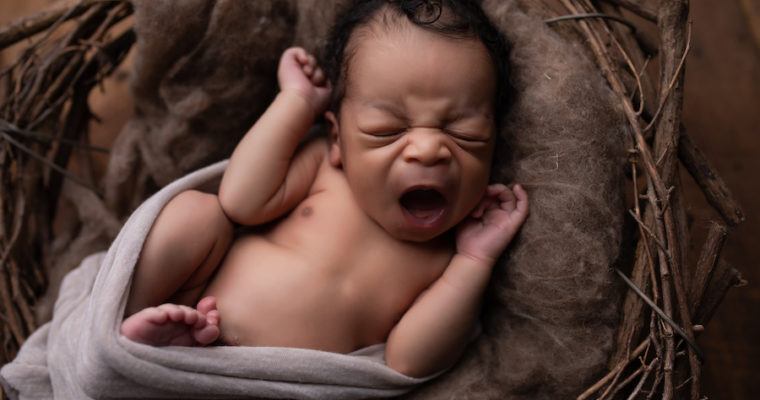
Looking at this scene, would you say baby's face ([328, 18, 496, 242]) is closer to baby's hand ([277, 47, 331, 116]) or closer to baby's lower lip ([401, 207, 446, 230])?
baby's lower lip ([401, 207, 446, 230])

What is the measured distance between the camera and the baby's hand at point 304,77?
3.94ft

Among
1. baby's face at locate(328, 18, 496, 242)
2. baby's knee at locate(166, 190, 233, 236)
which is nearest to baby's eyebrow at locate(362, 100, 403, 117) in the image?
baby's face at locate(328, 18, 496, 242)

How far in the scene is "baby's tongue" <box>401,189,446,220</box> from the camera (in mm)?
1059

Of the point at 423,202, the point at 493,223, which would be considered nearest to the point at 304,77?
the point at 423,202

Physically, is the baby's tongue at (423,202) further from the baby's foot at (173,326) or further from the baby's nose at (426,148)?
the baby's foot at (173,326)

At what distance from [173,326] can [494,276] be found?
0.58 metres

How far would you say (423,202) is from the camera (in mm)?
1071

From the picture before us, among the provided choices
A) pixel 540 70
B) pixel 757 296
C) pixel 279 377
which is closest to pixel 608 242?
pixel 540 70

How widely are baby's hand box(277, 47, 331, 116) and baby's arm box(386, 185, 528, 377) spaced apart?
39 centimetres

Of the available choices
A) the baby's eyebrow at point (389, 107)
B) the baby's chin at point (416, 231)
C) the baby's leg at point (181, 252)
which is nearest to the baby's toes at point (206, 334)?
the baby's leg at point (181, 252)

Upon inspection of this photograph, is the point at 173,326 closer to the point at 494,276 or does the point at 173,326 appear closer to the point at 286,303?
the point at 286,303

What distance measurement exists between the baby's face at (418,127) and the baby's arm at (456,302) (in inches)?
2.4

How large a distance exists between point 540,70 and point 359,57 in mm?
327

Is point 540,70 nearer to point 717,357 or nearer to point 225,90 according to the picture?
point 225,90
